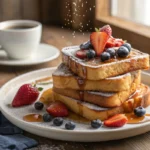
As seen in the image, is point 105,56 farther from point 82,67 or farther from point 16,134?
point 16,134

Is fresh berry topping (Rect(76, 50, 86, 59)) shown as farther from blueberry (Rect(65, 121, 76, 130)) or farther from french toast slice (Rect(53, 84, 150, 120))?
blueberry (Rect(65, 121, 76, 130))

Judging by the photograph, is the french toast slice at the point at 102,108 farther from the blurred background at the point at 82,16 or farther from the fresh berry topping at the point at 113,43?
the blurred background at the point at 82,16

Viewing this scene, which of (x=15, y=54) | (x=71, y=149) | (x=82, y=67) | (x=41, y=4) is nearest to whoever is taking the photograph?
(x=71, y=149)

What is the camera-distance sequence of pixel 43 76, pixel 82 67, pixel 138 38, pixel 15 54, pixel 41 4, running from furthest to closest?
pixel 41 4
pixel 138 38
pixel 15 54
pixel 43 76
pixel 82 67

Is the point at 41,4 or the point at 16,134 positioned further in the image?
the point at 41,4

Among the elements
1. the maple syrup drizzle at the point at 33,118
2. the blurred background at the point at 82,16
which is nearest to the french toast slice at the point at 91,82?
the maple syrup drizzle at the point at 33,118

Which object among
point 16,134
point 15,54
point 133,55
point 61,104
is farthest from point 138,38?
point 16,134

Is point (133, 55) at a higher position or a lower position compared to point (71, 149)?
higher
